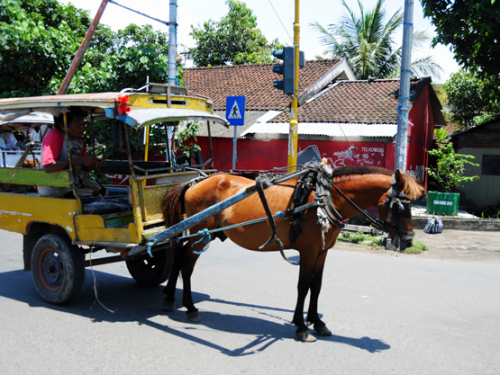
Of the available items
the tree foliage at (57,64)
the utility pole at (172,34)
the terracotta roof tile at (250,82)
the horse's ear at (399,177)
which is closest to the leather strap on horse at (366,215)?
the horse's ear at (399,177)

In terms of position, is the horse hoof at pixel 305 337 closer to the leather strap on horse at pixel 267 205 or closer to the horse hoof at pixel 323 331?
the horse hoof at pixel 323 331

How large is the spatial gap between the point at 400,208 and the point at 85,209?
3.33 metres

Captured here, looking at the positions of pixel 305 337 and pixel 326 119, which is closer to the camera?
pixel 305 337

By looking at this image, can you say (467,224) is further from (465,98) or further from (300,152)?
(465,98)

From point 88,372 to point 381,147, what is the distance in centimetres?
1036

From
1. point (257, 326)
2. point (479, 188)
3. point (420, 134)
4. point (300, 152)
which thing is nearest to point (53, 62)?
point (300, 152)

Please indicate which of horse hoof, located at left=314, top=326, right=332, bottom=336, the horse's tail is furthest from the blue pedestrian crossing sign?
horse hoof, located at left=314, top=326, right=332, bottom=336

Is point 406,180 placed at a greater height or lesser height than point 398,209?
greater

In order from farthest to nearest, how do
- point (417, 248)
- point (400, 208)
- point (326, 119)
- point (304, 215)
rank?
point (326, 119) < point (417, 248) < point (304, 215) < point (400, 208)

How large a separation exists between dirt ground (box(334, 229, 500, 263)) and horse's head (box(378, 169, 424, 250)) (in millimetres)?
4651

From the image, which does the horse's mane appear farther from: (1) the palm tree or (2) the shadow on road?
(1) the palm tree

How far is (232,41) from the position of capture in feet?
84.0

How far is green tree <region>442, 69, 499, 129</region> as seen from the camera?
2061cm

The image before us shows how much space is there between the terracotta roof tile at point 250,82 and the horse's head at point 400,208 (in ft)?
39.0
